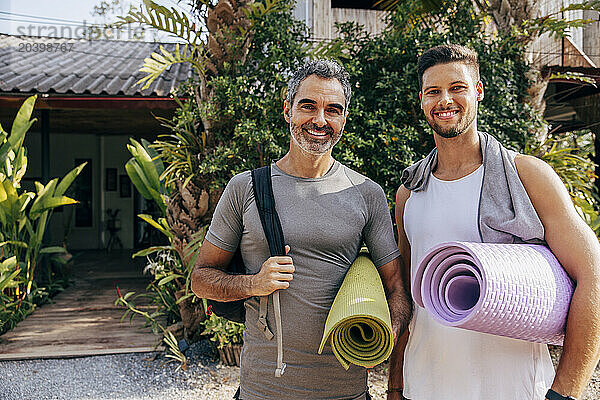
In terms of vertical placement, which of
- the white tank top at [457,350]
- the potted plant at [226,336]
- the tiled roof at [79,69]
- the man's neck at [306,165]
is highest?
the tiled roof at [79,69]

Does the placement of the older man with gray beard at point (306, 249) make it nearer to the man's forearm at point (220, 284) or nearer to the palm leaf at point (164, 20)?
the man's forearm at point (220, 284)

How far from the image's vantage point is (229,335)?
481cm

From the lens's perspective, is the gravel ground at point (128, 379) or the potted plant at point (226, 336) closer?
the gravel ground at point (128, 379)

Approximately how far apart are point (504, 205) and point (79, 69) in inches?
359

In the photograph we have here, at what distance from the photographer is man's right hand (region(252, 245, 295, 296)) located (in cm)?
180

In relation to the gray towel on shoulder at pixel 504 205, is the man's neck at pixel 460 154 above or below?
above

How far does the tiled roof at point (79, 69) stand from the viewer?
7.44 m

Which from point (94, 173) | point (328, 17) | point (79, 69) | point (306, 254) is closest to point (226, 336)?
point (306, 254)

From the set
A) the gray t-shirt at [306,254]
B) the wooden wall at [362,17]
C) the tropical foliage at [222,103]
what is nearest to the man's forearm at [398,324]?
the gray t-shirt at [306,254]

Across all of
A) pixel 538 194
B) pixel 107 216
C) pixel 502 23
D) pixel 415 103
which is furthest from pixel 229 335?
pixel 107 216

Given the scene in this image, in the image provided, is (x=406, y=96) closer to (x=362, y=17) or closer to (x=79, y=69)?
(x=362, y=17)

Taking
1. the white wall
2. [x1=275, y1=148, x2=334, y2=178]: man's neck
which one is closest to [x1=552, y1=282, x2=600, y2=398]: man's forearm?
[x1=275, y1=148, x2=334, y2=178]: man's neck

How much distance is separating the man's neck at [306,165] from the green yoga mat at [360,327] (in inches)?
20.2

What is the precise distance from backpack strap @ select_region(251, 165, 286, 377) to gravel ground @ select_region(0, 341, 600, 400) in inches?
108
